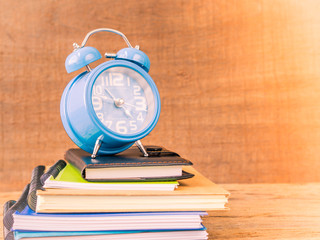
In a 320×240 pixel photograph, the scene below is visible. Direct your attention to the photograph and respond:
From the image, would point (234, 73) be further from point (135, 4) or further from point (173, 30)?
point (135, 4)

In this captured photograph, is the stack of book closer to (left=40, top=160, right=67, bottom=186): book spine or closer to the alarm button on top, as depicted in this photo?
(left=40, top=160, right=67, bottom=186): book spine

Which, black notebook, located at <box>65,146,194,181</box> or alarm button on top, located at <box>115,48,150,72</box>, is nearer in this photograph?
black notebook, located at <box>65,146,194,181</box>

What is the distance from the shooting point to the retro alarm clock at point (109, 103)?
0.83 metres

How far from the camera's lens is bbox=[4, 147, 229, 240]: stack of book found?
0.73 meters

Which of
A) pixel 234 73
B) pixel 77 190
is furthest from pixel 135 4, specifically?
pixel 77 190

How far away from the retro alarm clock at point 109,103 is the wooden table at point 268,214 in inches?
11.8

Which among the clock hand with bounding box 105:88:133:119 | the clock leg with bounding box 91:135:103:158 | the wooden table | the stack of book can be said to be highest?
the clock hand with bounding box 105:88:133:119

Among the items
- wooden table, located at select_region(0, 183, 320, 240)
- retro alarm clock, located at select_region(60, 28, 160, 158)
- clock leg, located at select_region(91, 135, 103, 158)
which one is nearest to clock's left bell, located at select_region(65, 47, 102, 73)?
retro alarm clock, located at select_region(60, 28, 160, 158)

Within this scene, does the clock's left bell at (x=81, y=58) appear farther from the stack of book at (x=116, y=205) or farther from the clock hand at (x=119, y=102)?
the stack of book at (x=116, y=205)

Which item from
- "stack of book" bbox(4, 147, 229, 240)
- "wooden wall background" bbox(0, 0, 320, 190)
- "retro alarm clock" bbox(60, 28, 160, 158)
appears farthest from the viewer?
"wooden wall background" bbox(0, 0, 320, 190)

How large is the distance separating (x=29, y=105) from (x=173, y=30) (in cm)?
61

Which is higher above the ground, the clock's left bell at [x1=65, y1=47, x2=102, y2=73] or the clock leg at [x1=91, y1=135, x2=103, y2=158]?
the clock's left bell at [x1=65, y1=47, x2=102, y2=73]

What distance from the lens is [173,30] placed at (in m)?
1.47

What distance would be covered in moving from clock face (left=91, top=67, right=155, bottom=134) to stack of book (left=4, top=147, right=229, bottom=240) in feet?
0.35
